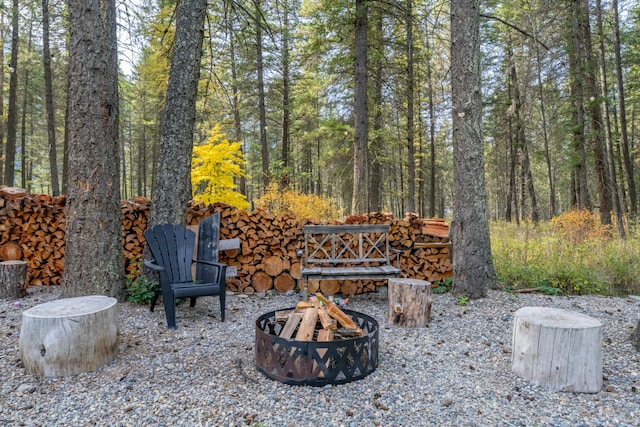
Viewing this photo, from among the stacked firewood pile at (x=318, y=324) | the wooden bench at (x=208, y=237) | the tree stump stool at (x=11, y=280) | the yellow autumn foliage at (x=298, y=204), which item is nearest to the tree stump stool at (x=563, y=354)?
the stacked firewood pile at (x=318, y=324)

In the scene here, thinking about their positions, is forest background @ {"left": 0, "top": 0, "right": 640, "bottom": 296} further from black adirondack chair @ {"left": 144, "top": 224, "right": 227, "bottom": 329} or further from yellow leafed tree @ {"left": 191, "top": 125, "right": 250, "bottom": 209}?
black adirondack chair @ {"left": 144, "top": 224, "right": 227, "bottom": 329}

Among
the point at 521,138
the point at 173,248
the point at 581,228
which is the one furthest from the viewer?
the point at 521,138

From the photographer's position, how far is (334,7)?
6957 millimetres

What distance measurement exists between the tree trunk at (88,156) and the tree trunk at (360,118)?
4356 millimetres

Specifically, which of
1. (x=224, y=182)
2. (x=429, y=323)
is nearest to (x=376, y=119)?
(x=224, y=182)

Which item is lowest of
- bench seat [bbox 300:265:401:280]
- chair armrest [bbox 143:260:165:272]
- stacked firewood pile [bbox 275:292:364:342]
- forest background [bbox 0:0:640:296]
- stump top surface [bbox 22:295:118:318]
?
stacked firewood pile [bbox 275:292:364:342]

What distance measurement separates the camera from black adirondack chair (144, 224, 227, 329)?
3.30 metres

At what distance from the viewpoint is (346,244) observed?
15.7 ft

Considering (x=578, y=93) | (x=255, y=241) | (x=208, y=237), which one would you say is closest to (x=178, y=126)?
(x=208, y=237)

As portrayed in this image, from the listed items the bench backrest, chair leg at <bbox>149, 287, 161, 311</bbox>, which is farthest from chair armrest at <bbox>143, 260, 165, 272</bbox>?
the bench backrest

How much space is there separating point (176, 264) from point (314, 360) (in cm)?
209

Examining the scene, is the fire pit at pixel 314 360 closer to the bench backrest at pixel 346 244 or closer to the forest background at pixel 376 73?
the bench backrest at pixel 346 244

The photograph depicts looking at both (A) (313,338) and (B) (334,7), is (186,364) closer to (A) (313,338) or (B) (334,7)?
(A) (313,338)

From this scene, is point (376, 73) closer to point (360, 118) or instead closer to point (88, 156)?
point (360, 118)
